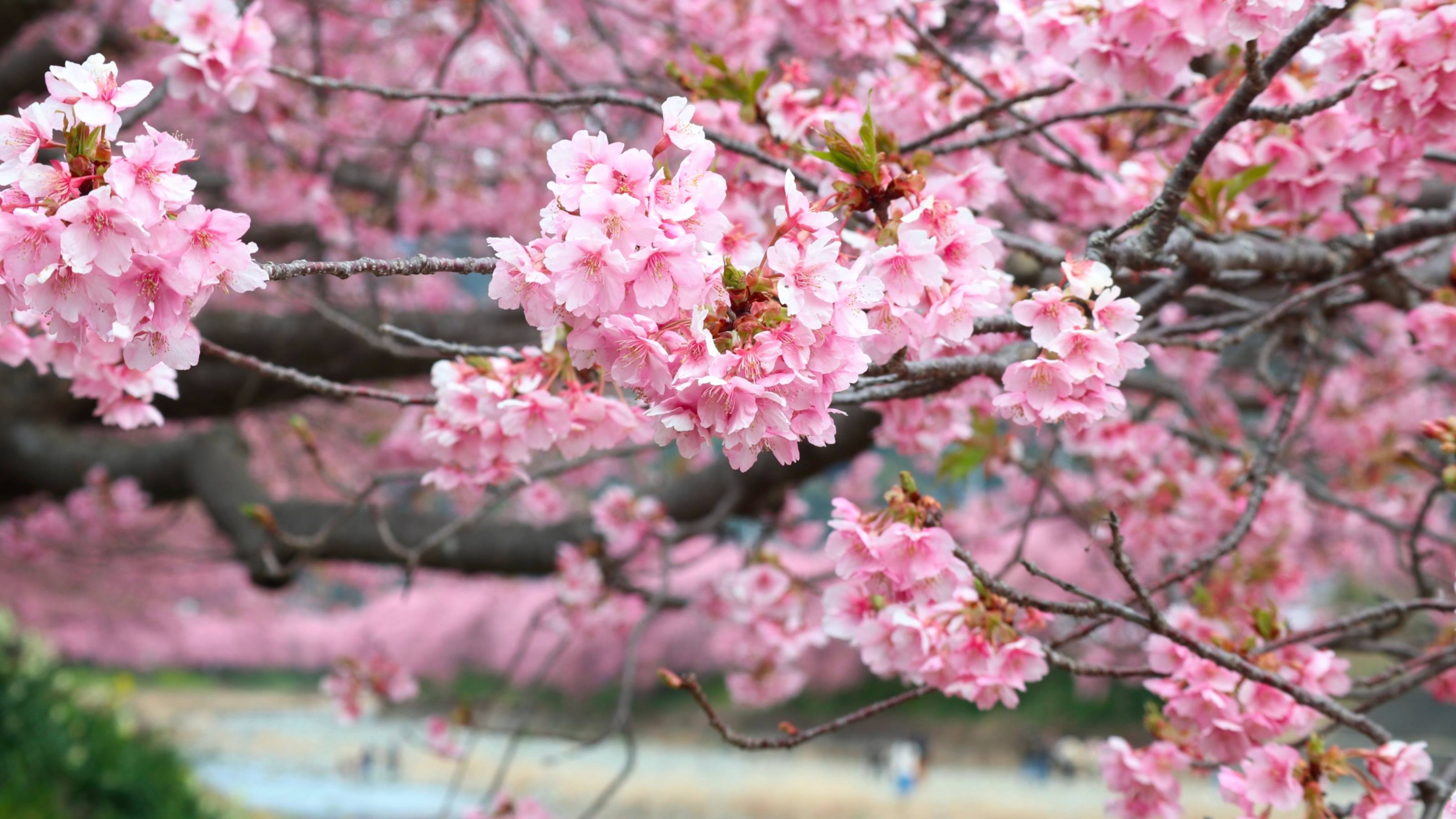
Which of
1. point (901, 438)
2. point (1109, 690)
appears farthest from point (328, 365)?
point (1109, 690)

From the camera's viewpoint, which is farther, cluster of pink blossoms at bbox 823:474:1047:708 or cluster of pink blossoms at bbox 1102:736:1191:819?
cluster of pink blossoms at bbox 1102:736:1191:819

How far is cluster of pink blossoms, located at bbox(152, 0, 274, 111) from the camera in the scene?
1573 mm

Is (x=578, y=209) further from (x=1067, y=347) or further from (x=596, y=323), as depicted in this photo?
(x=1067, y=347)

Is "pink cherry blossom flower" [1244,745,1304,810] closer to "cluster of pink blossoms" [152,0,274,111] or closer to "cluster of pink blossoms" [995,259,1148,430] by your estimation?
"cluster of pink blossoms" [995,259,1148,430]

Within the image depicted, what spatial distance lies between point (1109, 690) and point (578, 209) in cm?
816

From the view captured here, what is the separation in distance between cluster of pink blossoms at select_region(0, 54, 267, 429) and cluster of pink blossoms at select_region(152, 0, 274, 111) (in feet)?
2.95

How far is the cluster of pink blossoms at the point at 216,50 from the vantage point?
61.9 inches

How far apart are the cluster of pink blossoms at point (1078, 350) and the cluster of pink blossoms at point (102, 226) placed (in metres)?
0.72

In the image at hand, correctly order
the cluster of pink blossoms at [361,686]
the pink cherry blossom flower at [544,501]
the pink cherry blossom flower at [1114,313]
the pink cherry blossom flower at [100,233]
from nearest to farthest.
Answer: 1. the pink cherry blossom flower at [100,233]
2. the pink cherry blossom flower at [1114,313]
3. the cluster of pink blossoms at [361,686]
4. the pink cherry blossom flower at [544,501]

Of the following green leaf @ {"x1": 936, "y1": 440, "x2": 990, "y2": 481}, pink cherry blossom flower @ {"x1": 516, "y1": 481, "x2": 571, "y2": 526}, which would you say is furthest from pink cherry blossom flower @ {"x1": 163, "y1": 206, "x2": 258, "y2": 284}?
pink cherry blossom flower @ {"x1": 516, "y1": 481, "x2": 571, "y2": 526}

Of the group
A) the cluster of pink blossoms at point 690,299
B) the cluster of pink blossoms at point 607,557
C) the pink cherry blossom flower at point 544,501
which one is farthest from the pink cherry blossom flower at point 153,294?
the pink cherry blossom flower at point 544,501

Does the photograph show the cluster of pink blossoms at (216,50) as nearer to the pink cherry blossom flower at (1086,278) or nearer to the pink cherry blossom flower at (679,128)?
the pink cherry blossom flower at (679,128)

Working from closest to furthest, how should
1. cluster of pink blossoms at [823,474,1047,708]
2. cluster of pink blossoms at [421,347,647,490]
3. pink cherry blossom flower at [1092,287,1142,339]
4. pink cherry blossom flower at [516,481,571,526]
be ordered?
pink cherry blossom flower at [1092,287,1142,339] < cluster of pink blossoms at [823,474,1047,708] < cluster of pink blossoms at [421,347,647,490] < pink cherry blossom flower at [516,481,571,526]

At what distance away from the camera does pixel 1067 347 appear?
0.94m
